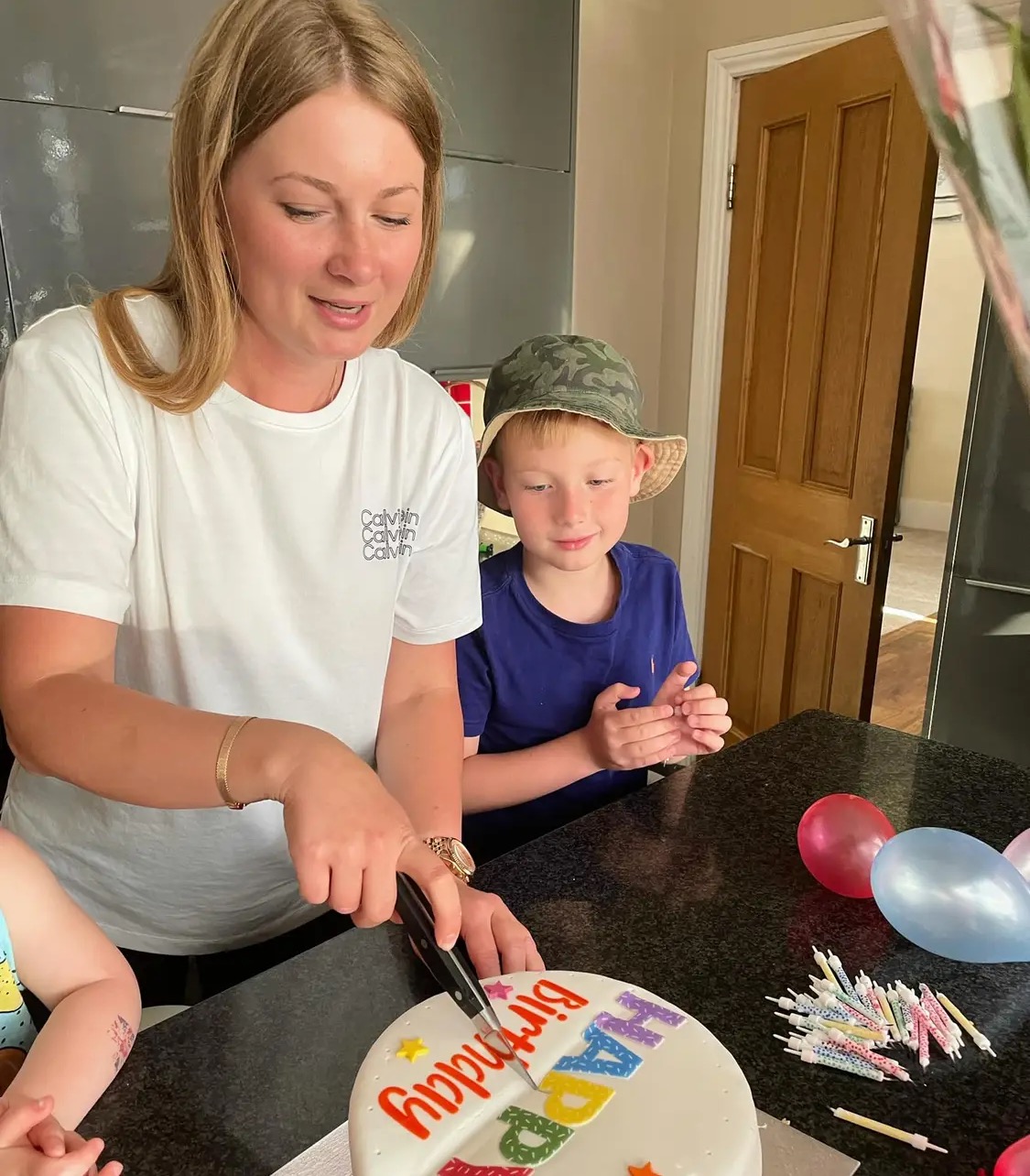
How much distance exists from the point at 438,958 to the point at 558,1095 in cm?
13

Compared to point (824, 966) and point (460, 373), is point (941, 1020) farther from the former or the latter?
point (460, 373)

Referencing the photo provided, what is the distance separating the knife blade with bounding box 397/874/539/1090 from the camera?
694mm

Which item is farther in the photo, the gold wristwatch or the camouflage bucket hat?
the camouflage bucket hat

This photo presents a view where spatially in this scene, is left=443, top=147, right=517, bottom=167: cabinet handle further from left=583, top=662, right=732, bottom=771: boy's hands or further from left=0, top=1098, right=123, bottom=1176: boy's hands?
left=0, top=1098, right=123, bottom=1176: boy's hands

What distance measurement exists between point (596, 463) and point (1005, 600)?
1543 millimetres

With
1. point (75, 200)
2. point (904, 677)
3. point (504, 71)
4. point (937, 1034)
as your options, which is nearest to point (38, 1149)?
point (937, 1034)

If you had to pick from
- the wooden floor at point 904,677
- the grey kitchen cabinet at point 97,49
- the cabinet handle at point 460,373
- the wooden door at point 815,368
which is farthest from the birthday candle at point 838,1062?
the wooden floor at point 904,677

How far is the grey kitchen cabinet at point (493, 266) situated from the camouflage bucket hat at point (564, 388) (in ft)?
4.11

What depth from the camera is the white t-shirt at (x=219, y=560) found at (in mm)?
890

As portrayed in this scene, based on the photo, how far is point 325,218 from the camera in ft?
2.93

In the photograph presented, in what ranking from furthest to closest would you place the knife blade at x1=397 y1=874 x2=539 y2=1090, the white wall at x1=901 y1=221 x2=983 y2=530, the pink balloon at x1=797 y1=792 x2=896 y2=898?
the white wall at x1=901 y1=221 x2=983 y2=530, the pink balloon at x1=797 y1=792 x2=896 y2=898, the knife blade at x1=397 y1=874 x2=539 y2=1090

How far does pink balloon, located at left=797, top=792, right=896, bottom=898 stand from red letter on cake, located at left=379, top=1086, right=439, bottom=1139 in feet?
1.71

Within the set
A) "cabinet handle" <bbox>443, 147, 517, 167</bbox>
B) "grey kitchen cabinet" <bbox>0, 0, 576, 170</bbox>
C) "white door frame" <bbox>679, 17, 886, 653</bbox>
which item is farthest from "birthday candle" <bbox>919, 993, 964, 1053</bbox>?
"white door frame" <bbox>679, 17, 886, 653</bbox>

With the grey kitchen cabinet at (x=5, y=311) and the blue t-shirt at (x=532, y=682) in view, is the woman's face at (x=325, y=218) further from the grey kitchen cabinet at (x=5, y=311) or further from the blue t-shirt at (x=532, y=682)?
the grey kitchen cabinet at (x=5, y=311)
